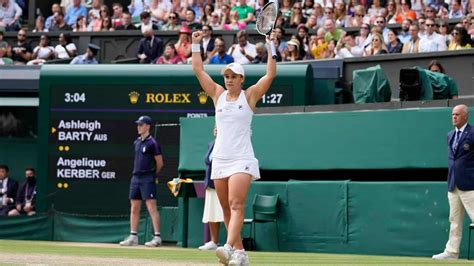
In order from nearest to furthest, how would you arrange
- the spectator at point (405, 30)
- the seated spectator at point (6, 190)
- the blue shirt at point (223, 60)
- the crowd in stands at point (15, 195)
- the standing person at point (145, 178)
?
the standing person at point (145, 178) < the spectator at point (405, 30) < the blue shirt at point (223, 60) < the crowd in stands at point (15, 195) < the seated spectator at point (6, 190)

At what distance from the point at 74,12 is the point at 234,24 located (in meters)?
5.33

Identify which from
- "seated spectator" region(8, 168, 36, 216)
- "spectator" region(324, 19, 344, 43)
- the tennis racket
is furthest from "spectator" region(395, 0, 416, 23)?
the tennis racket

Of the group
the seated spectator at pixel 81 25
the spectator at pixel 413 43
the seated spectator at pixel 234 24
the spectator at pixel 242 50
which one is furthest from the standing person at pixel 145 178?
the seated spectator at pixel 81 25

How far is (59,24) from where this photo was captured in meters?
27.7

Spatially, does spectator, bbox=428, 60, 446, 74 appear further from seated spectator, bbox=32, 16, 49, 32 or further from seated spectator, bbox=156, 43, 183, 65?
seated spectator, bbox=32, 16, 49, 32

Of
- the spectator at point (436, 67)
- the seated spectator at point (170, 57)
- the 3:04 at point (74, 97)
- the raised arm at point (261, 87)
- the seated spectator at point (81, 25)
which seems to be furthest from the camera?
the seated spectator at point (81, 25)

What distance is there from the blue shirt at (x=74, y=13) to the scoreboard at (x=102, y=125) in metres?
6.73

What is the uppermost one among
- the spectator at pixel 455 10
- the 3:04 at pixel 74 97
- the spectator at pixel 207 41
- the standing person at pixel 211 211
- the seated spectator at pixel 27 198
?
the spectator at pixel 455 10

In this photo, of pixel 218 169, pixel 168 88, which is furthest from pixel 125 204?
pixel 218 169

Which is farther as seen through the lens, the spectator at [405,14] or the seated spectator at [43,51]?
the seated spectator at [43,51]

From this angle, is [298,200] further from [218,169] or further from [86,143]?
[218,169]

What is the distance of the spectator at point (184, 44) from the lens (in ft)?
76.2

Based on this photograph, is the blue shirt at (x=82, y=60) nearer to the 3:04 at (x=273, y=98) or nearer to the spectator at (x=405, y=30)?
the 3:04 at (x=273, y=98)

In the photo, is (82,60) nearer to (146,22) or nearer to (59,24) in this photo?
(146,22)
